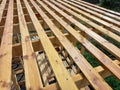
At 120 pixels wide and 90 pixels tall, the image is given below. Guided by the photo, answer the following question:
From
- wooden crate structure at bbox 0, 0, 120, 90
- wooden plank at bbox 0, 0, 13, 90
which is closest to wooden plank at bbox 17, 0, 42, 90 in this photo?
wooden crate structure at bbox 0, 0, 120, 90

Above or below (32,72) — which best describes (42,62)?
below

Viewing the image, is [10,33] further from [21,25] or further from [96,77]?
[96,77]

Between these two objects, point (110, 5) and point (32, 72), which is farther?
point (110, 5)

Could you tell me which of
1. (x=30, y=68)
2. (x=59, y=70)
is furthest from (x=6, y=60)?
(x=59, y=70)

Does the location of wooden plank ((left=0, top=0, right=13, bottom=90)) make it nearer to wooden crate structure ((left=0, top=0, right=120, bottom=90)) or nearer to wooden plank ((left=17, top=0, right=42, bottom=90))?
wooden crate structure ((left=0, top=0, right=120, bottom=90))

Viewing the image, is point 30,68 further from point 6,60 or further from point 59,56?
point 59,56

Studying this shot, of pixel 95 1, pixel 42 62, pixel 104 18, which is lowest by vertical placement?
pixel 95 1

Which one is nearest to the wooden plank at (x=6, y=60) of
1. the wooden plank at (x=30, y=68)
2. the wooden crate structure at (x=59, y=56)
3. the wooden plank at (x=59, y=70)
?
the wooden crate structure at (x=59, y=56)

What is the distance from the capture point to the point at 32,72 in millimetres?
1353

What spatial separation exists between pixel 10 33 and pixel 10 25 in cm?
33

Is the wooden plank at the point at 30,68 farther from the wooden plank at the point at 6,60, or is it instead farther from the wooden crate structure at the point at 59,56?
the wooden plank at the point at 6,60

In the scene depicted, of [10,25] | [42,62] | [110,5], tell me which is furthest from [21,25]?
[110,5]

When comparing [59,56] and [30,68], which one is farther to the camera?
[59,56]

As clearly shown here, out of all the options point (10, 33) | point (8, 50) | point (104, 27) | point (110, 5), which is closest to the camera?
point (8, 50)
